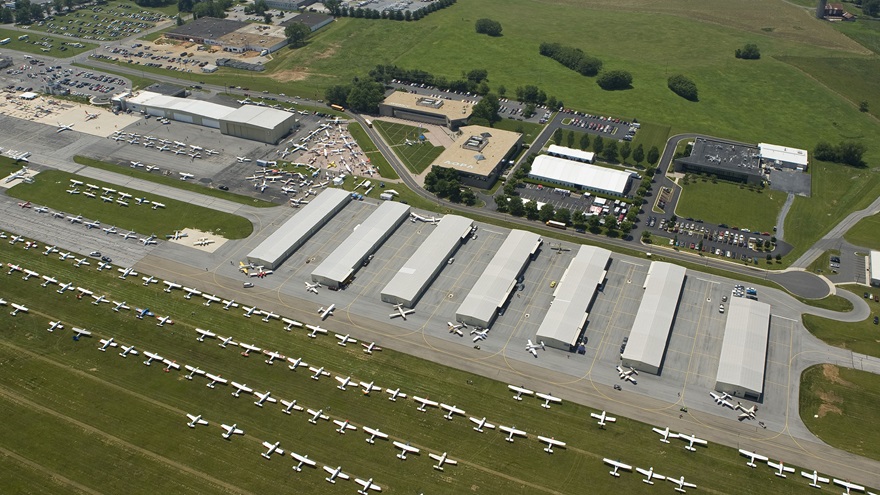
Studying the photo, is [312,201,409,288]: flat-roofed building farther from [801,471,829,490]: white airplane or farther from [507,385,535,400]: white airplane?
[801,471,829,490]: white airplane

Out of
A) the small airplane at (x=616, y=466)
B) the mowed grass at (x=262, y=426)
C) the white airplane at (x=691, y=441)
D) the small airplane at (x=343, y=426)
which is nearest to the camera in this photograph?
the mowed grass at (x=262, y=426)

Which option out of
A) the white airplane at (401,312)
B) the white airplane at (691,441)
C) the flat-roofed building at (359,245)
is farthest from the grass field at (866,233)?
the white airplane at (401,312)

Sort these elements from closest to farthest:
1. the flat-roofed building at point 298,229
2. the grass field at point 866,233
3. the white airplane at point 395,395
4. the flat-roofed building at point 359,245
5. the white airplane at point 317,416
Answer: the white airplane at point 317,416 → the white airplane at point 395,395 → the flat-roofed building at point 359,245 → the flat-roofed building at point 298,229 → the grass field at point 866,233

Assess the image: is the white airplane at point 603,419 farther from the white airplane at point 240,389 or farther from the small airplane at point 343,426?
the white airplane at point 240,389

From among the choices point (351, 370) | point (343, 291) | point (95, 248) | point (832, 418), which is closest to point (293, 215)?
point (343, 291)

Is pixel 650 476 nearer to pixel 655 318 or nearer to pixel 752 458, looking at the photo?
pixel 752 458

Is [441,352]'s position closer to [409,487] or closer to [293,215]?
[409,487]
